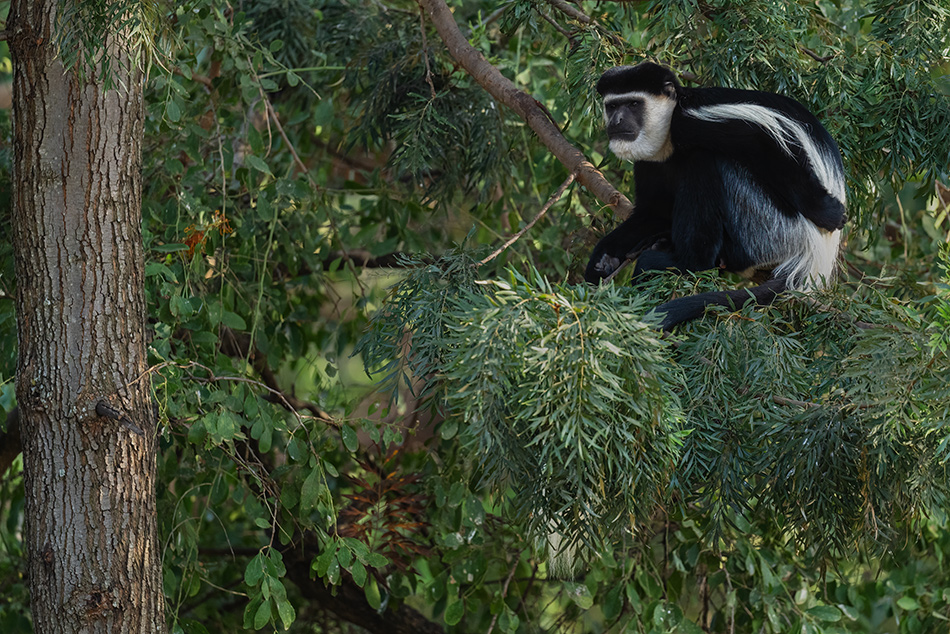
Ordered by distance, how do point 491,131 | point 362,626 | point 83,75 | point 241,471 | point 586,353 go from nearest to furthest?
1. point 586,353
2. point 83,75
3. point 241,471
4. point 491,131
5. point 362,626

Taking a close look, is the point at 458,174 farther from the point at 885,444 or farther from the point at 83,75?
the point at 885,444

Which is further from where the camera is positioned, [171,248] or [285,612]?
[171,248]

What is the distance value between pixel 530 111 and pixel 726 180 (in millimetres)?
501

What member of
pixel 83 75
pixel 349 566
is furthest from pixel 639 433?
pixel 83 75

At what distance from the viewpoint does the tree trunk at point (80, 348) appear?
153 cm

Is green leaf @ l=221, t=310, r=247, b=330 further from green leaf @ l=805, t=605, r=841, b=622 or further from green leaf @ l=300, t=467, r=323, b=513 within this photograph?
green leaf @ l=805, t=605, r=841, b=622

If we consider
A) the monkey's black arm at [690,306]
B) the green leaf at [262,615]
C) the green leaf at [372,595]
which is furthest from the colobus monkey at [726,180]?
the green leaf at [262,615]

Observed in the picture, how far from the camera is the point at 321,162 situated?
3477mm

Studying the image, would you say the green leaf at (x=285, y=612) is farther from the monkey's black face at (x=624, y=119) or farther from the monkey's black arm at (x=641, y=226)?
the monkey's black face at (x=624, y=119)

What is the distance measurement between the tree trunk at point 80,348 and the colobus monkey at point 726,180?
1029 millimetres

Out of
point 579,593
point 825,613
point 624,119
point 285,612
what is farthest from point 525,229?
point 825,613

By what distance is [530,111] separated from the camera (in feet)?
6.25

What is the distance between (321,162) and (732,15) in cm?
190

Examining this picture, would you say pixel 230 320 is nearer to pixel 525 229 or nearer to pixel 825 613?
pixel 525 229
